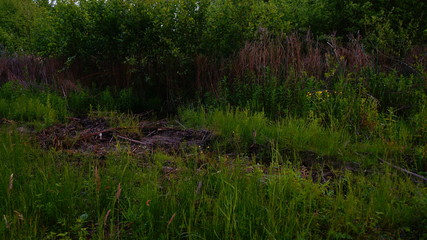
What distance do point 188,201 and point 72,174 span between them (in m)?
1.03

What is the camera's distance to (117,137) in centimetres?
466

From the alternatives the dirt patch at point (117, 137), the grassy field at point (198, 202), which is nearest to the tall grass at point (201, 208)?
the grassy field at point (198, 202)

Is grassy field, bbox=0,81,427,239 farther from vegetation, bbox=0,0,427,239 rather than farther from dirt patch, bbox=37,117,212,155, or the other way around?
dirt patch, bbox=37,117,212,155

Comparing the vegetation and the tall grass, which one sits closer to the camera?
the tall grass

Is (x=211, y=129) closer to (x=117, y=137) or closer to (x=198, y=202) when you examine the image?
(x=117, y=137)

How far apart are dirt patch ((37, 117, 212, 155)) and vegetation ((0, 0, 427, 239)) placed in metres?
0.03

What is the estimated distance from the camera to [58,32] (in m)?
8.47

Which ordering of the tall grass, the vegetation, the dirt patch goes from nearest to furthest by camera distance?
the tall grass < the vegetation < the dirt patch

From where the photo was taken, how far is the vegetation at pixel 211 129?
2424 mm

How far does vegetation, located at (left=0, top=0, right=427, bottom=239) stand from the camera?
2.42m

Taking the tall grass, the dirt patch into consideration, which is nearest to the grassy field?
the tall grass

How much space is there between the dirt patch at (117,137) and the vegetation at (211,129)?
0.10ft

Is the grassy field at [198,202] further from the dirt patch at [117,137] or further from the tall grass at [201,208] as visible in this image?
the dirt patch at [117,137]

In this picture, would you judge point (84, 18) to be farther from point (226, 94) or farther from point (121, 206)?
point (121, 206)
